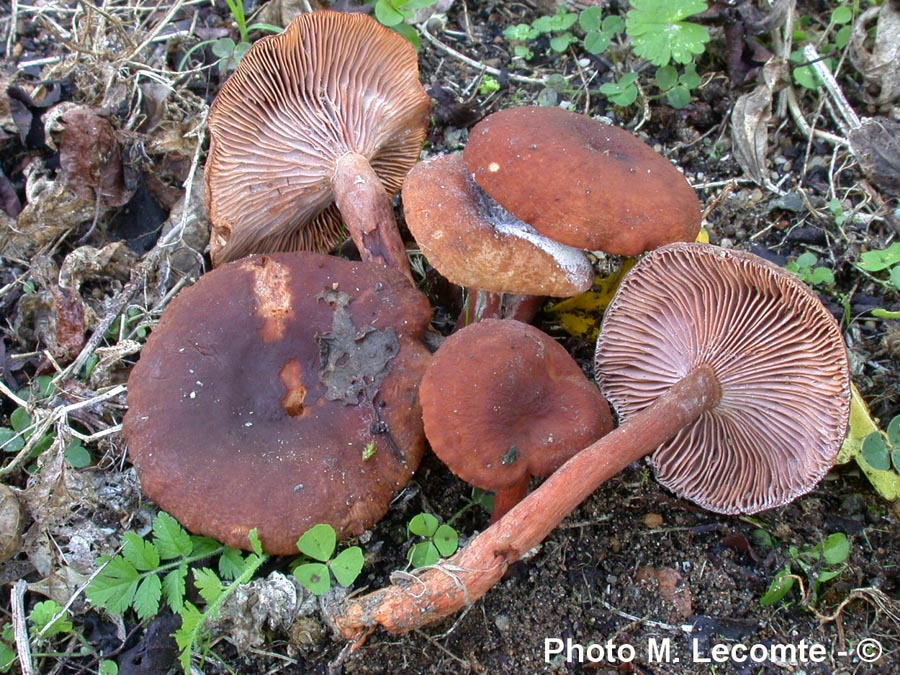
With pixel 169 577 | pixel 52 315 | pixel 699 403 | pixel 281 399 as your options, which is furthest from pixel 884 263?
pixel 52 315

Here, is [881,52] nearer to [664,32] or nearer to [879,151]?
[879,151]

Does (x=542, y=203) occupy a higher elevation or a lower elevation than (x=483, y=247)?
higher

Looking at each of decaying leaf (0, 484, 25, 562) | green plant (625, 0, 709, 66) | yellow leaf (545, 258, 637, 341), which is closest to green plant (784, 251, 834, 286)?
yellow leaf (545, 258, 637, 341)

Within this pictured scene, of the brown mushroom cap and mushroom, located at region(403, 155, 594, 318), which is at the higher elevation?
the brown mushroom cap

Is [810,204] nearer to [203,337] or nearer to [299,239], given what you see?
[299,239]

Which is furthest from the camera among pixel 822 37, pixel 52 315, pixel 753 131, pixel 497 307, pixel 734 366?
pixel 822 37

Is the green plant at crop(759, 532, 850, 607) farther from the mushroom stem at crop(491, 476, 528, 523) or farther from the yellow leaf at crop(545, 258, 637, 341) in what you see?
the yellow leaf at crop(545, 258, 637, 341)
